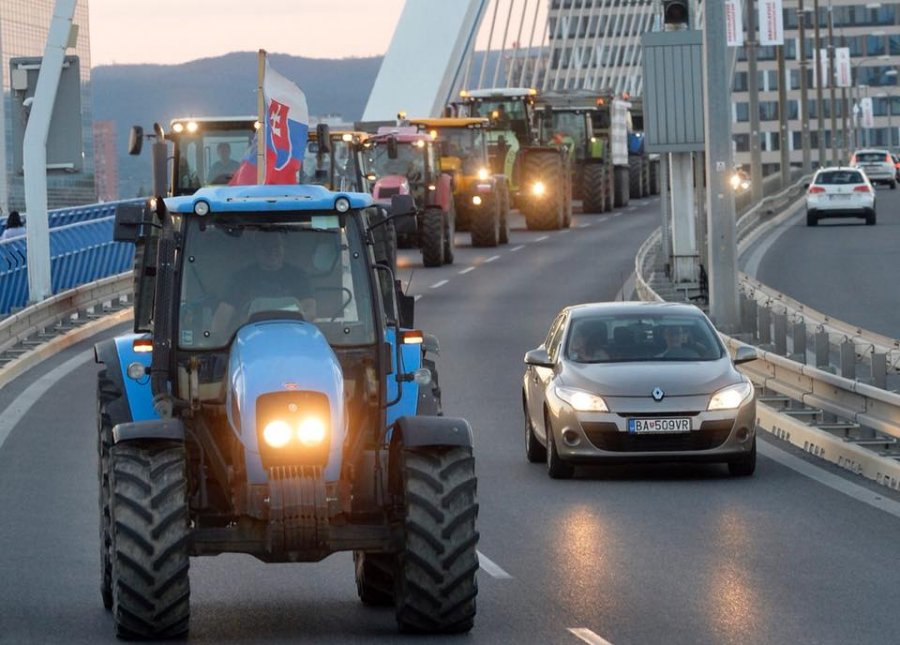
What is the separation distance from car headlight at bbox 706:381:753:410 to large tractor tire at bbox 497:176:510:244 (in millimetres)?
35249

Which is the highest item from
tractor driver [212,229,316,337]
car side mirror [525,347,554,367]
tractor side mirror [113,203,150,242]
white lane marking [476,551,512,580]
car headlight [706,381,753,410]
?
tractor side mirror [113,203,150,242]

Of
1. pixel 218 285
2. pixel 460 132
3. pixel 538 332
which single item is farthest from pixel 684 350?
pixel 460 132

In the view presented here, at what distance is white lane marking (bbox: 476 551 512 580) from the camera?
12.7m

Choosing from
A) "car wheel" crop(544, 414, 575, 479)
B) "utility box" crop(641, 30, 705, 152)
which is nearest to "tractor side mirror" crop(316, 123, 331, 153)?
"car wheel" crop(544, 414, 575, 479)

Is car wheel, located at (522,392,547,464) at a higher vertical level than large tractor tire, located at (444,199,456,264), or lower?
lower

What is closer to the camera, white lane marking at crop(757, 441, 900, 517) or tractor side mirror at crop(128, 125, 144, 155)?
white lane marking at crop(757, 441, 900, 517)

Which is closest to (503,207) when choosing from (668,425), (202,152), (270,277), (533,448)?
(202,152)

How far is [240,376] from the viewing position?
10.2 metres

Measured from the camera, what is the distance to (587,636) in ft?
34.3

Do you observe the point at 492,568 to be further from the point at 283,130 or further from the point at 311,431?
the point at 311,431

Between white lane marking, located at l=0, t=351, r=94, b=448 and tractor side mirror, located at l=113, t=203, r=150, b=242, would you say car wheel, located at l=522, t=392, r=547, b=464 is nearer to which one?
white lane marking, located at l=0, t=351, r=94, b=448

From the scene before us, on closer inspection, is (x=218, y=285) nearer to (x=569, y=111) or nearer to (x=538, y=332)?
(x=538, y=332)

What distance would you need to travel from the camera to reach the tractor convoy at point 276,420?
10.2 metres

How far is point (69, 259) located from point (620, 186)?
119 feet
